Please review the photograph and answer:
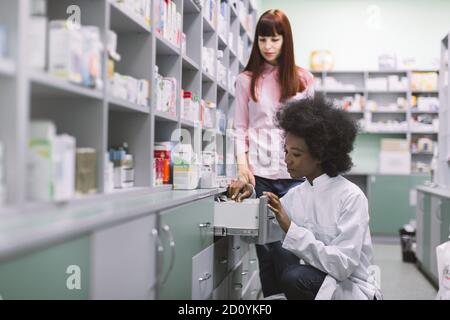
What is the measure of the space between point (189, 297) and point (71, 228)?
87cm

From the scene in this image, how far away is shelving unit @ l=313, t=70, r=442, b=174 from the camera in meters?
6.95

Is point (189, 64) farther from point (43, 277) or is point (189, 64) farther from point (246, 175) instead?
point (43, 277)

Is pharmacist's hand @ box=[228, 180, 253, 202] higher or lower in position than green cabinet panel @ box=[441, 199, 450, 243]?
higher

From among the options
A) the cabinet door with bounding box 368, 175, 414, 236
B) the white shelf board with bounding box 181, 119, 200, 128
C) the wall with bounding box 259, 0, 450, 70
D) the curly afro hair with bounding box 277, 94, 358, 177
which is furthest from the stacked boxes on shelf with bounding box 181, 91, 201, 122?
the wall with bounding box 259, 0, 450, 70

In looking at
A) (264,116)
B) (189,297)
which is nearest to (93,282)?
(189,297)

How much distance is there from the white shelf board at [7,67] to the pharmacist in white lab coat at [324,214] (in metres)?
1.11

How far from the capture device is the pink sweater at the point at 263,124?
8.32 ft

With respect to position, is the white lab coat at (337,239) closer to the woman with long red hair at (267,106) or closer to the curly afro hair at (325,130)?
the curly afro hair at (325,130)

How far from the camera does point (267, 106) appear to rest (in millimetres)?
2582

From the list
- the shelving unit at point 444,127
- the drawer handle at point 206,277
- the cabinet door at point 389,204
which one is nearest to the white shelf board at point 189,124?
the drawer handle at point 206,277

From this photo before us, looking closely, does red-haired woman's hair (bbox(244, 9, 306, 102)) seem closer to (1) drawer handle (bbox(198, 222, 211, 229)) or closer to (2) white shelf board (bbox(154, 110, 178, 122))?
(2) white shelf board (bbox(154, 110, 178, 122))

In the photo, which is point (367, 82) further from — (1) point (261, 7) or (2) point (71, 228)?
(2) point (71, 228)

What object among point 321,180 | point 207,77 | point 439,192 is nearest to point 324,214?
point 321,180

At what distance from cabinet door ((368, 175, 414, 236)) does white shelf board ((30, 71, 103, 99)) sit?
17.9 ft
